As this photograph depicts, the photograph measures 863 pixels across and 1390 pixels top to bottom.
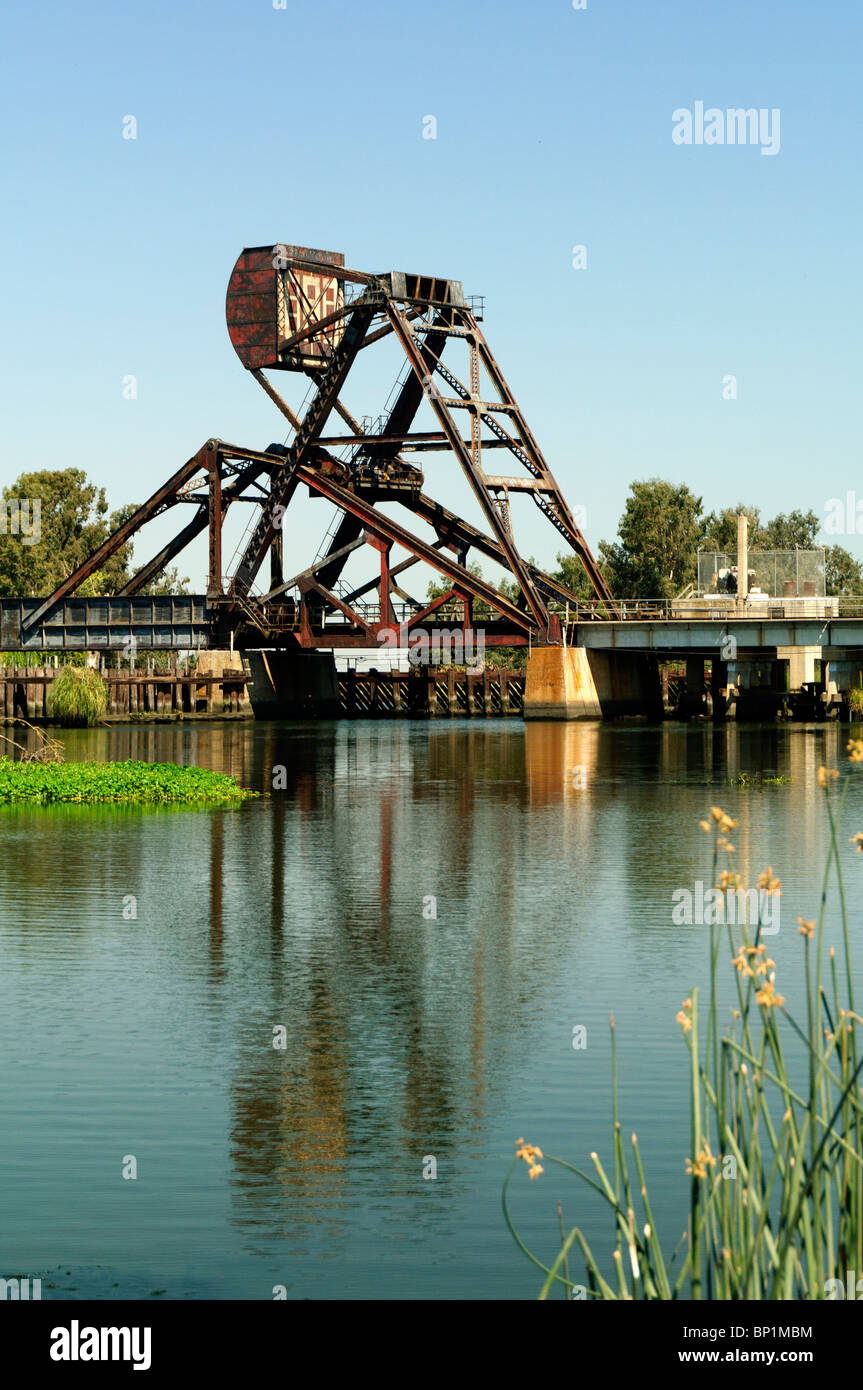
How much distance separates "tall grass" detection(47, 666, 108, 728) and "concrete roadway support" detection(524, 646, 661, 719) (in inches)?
951

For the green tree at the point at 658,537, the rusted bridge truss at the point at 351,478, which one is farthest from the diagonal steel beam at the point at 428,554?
the green tree at the point at 658,537

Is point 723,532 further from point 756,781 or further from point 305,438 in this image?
point 756,781

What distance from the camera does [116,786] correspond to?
4438cm

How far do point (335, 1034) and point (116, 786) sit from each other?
28.3 m

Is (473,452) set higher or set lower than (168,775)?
higher

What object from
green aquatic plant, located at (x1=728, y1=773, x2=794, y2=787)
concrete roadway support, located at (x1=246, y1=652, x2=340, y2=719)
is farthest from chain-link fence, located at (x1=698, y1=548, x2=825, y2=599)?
green aquatic plant, located at (x1=728, y1=773, x2=794, y2=787)

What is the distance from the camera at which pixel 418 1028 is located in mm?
17453

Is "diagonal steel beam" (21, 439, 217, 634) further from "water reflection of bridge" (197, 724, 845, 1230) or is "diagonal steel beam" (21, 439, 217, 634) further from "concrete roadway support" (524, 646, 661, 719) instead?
"water reflection of bridge" (197, 724, 845, 1230)

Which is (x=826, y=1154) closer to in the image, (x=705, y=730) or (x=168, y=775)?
(x=168, y=775)

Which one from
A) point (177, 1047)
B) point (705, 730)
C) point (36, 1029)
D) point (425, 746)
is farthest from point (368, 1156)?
point (705, 730)

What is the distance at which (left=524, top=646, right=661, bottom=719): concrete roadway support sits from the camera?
93688mm

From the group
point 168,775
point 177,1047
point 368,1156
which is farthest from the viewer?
point 168,775
